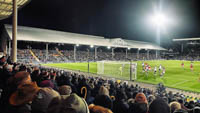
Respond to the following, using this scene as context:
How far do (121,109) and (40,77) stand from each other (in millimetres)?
3961

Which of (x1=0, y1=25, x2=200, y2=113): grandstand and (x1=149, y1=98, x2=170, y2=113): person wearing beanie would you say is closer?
(x1=149, y1=98, x2=170, y2=113): person wearing beanie

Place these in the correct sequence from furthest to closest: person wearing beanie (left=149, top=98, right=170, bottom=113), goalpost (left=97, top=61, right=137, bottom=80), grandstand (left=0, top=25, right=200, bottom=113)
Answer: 1. goalpost (left=97, top=61, right=137, bottom=80)
2. grandstand (left=0, top=25, right=200, bottom=113)
3. person wearing beanie (left=149, top=98, right=170, bottom=113)

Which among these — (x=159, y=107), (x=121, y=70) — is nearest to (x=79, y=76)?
(x=159, y=107)

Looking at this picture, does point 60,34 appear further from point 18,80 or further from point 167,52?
point 167,52

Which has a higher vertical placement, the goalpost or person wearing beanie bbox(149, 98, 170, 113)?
person wearing beanie bbox(149, 98, 170, 113)

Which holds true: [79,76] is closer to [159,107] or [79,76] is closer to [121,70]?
[159,107]

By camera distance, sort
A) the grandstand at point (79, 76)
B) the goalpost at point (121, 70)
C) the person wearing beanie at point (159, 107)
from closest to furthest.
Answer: the person wearing beanie at point (159, 107)
the grandstand at point (79, 76)
the goalpost at point (121, 70)

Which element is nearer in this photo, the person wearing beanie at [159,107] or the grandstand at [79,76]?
the person wearing beanie at [159,107]

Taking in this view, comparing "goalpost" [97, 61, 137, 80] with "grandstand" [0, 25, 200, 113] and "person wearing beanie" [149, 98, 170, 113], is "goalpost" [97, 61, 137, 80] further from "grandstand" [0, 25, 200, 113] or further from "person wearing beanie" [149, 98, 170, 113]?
"person wearing beanie" [149, 98, 170, 113]

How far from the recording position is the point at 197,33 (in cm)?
9150

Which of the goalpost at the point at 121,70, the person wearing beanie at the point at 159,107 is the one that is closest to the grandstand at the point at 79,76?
the person wearing beanie at the point at 159,107

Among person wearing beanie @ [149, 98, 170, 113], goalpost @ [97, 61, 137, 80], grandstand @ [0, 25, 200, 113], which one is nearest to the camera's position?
person wearing beanie @ [149, 98, 170, 113]

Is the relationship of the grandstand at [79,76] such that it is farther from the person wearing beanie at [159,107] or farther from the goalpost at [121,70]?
the goalpost at [121,70]

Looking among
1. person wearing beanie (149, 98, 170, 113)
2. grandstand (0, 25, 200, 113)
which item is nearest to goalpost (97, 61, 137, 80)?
grandstand (0, 25, 200, 113)
